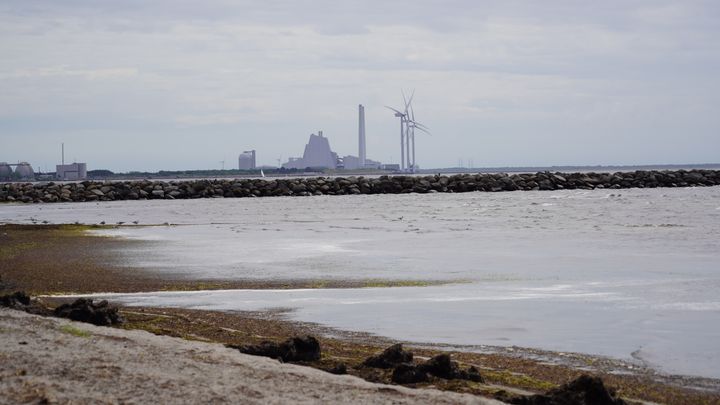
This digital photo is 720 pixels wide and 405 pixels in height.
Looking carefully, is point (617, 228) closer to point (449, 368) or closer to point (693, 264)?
point (693, 264)

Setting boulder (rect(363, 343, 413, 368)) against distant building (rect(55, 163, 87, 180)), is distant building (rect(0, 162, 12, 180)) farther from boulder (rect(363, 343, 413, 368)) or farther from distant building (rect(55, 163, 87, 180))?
boulder (rect(363, 343, 413, 368))

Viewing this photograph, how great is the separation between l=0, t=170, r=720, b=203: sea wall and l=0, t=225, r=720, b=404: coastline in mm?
41689

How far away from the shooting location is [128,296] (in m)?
12.0

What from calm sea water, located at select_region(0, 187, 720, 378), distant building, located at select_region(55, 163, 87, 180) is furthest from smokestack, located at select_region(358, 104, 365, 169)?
calm sea water, located at select_region(0, 187, 720, 378)

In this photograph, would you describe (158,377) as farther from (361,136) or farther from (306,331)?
(361,136)

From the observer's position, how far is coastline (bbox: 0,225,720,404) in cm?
686

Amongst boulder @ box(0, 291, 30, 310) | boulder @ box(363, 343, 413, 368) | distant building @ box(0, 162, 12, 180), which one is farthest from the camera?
distant building @ box(0, 162, 12, 180)

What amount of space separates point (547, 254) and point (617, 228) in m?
8.22

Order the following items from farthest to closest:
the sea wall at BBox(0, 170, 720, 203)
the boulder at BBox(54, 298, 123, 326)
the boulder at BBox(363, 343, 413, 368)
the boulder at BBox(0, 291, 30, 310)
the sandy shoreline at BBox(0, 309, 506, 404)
→ the sea wall at BBox(0, 170, 720, 203) → the boulder at BBox(0, 291, 30, 310) → the boulder at BBox(54, 298, 123, 326) → the boulder at BBox(363, 343, 413, 368) → the sandy shoreline at BBox(0, 309, 506, 404)

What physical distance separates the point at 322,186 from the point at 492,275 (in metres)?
48.4

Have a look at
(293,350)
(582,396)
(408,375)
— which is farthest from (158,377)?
(582,396)

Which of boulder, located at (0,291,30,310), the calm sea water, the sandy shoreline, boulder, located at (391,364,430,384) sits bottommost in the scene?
the calm sea water

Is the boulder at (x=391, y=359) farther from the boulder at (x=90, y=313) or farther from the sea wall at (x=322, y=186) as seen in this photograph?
the sea wall at (x=322, y=186)

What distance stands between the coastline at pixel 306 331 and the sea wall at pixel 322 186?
4169 centimetres
